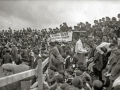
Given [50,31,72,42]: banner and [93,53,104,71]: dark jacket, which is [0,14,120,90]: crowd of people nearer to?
[93,53,104,71]: dark jacket

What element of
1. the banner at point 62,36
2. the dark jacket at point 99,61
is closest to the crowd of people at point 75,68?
the dark jacket at point 99,61

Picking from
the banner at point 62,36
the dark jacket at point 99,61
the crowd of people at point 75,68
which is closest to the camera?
the crowd of people at point 75,68

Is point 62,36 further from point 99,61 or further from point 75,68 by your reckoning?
point 75,68

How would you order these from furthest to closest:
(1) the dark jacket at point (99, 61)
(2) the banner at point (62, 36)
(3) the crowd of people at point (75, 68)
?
1. (2) the banner at point (62, 36)
2. (1) the dark jacket at point (99, 61)
3. (3) the crowd of people at point (75, 68)

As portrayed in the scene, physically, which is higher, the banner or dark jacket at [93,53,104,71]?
the banner

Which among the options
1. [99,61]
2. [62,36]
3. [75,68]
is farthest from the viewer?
[62,36]

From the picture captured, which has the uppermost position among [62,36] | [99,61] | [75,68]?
[62,36]

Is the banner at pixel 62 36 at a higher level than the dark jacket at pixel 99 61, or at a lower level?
higher

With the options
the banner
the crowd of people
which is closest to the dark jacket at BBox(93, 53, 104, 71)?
the crowd of people

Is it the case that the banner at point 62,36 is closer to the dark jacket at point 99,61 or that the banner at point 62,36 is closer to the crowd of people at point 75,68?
the crowd of people at point 75,68

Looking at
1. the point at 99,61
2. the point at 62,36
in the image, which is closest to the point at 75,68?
the point at 99,61

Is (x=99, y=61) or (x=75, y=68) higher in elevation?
(x=99, y=61)

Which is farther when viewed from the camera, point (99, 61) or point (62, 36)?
point (62, 36)

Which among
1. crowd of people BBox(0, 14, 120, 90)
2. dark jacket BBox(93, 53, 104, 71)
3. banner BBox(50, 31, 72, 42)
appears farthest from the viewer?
banner BBox(50, 31, 72, 42)
